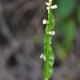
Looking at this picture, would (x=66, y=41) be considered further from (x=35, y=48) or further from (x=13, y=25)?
(x=13, y=25)

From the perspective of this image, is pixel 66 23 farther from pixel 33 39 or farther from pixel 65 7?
pixel 33 39

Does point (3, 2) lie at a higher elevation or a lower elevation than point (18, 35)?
higher

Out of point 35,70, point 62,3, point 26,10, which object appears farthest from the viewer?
point 26,10

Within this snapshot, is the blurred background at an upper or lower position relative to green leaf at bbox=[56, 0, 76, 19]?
lower

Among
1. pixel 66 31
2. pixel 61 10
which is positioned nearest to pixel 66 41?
pixel 66 31

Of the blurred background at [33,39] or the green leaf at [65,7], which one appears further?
the blurred background at [33,39]

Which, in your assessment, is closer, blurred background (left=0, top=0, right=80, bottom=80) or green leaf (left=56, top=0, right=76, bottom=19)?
green leaf (left=56, top=0, right=76, bottom=19)

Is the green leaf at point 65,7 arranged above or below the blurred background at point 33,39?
above

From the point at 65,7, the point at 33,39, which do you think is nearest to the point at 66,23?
the point at 65,7
